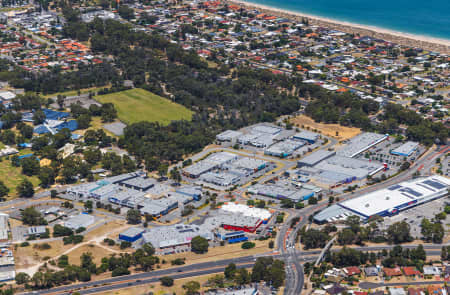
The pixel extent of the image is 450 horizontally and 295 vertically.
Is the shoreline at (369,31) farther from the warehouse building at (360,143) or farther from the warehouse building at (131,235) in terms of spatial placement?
the warehouse building at (131,235)

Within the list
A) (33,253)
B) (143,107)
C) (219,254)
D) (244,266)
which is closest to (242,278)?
(244,266)

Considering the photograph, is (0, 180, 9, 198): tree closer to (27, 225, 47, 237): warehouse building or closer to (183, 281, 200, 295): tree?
(27, 225, 47, 237): warehouse building

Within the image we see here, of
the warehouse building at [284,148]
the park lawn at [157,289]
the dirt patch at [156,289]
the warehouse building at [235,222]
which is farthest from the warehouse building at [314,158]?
the dirt patch at [156,289]

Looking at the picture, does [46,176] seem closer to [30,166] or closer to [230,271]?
[30,166]

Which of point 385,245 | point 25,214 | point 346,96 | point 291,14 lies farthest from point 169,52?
point 385,245

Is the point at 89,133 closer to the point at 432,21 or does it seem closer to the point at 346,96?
the point at 346,96

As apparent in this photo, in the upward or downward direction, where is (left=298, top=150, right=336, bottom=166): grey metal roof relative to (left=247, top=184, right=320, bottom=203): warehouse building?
upward

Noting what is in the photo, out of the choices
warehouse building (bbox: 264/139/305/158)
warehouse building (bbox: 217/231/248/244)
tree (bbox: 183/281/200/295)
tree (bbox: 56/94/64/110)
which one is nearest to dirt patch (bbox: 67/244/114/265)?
tree (bbox: 183/281/200/295)
